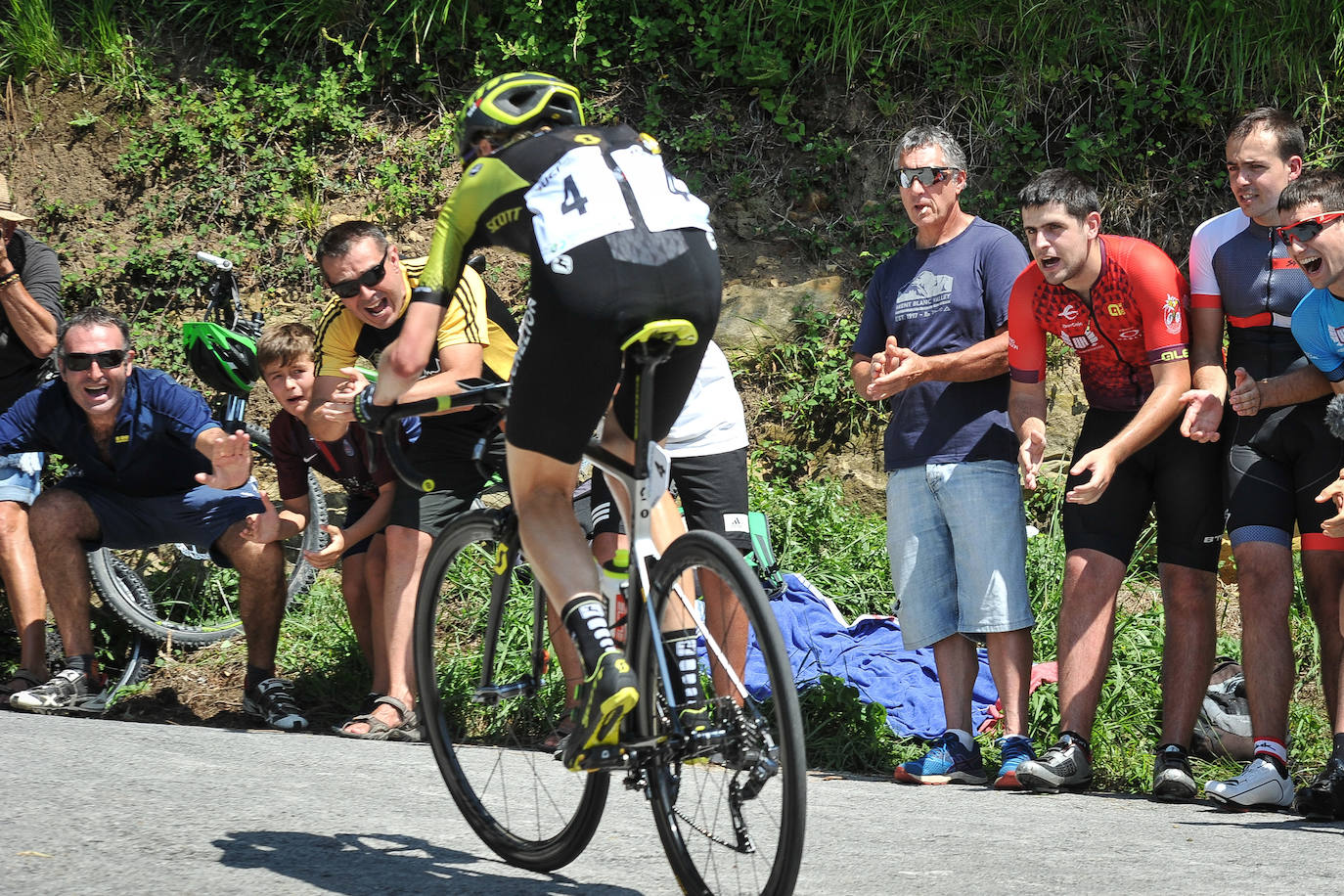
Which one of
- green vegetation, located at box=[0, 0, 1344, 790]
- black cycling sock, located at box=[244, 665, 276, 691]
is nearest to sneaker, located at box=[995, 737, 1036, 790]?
green vegetation, located at box=[0, 0, 1344, 790]

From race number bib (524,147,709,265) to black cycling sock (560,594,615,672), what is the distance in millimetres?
820

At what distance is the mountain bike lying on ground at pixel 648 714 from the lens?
3.02 metres

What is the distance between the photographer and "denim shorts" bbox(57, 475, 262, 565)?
6.70m

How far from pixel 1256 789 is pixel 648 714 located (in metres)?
2.47

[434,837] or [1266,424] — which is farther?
[1266,424]

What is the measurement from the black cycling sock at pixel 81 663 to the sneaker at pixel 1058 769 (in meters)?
4.24

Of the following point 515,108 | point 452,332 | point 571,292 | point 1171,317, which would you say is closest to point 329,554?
point 452,332

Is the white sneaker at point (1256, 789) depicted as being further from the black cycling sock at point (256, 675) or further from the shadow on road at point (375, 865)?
the black cycling sock at point (256, 675)

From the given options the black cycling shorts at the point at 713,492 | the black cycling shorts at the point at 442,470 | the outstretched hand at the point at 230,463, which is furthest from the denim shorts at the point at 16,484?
the black cycling shorts at the point at 713,492

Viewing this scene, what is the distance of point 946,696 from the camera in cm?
546

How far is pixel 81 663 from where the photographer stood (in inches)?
256

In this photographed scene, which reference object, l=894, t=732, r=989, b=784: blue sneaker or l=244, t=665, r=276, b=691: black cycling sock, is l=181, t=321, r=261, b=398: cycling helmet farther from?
l=894, t=732, r=989, b=784: blue sneaker

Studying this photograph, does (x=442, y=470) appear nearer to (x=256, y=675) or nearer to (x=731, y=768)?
(x=256, y=675)

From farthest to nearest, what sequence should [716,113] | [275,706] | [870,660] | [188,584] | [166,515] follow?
[716,113] < [188,584] < [166,515] < [870,660] < [275,706]
